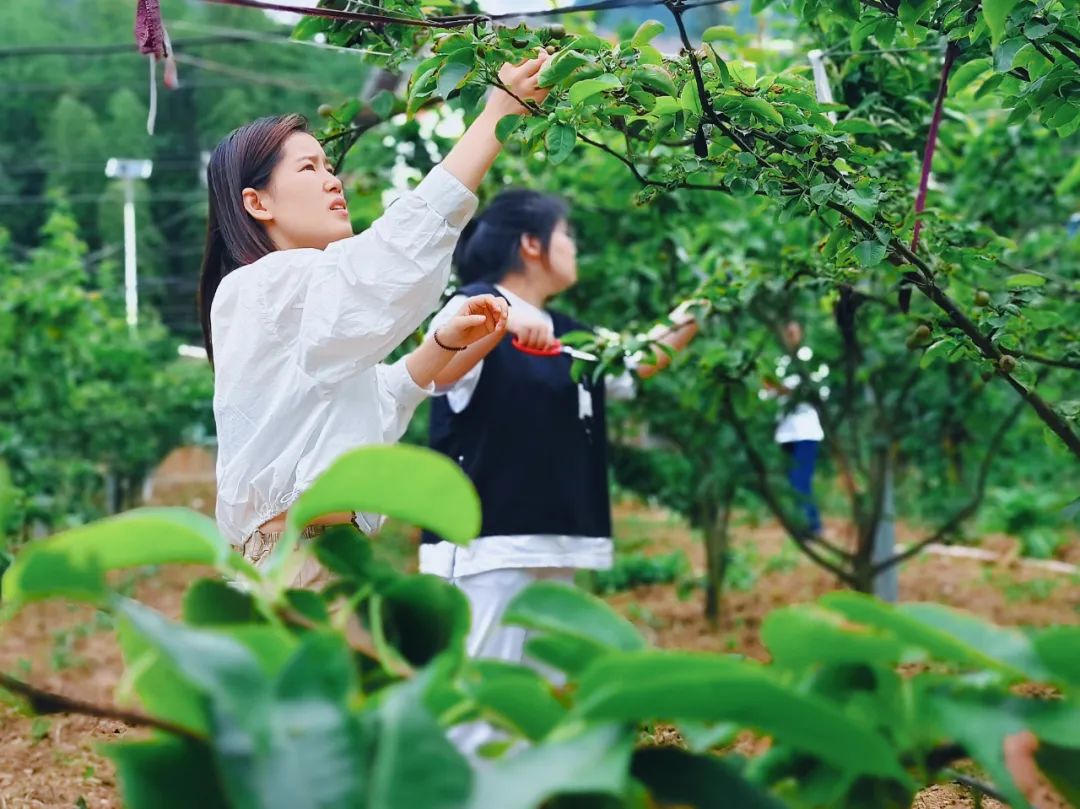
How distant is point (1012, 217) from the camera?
13.4 feet

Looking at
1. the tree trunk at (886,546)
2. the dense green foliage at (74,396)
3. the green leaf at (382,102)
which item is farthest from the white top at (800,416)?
the dense green foliage at (74,396)

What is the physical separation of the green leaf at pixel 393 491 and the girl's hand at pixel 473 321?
3.91 feet

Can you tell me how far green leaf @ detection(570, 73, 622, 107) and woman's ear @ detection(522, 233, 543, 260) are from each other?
1548 millimetres

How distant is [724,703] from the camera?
0.68m

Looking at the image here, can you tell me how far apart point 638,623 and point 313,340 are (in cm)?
424

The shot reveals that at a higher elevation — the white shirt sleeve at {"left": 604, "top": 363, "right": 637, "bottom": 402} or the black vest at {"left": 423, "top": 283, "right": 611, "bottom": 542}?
the white shirt sleeve at {"left": 604, "top": 363, "right": 637, "bottom": 402}

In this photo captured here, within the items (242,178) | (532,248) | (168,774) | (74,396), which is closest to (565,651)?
(168,774)

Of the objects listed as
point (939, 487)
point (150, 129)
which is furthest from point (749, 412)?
point (939, 487)

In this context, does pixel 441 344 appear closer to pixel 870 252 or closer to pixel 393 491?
pixel 870 252

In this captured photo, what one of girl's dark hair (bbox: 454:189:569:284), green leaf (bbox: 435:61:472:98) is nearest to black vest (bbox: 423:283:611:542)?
girl's dark hair (bbox: 454:189:569:284)

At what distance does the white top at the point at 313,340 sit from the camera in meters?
1.56

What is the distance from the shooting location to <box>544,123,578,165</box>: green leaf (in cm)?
174

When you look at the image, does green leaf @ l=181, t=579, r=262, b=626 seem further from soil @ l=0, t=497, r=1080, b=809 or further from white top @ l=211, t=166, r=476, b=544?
white top @ l=211, t=166, r=476, b=544

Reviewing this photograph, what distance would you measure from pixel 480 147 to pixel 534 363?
1.43 metres
